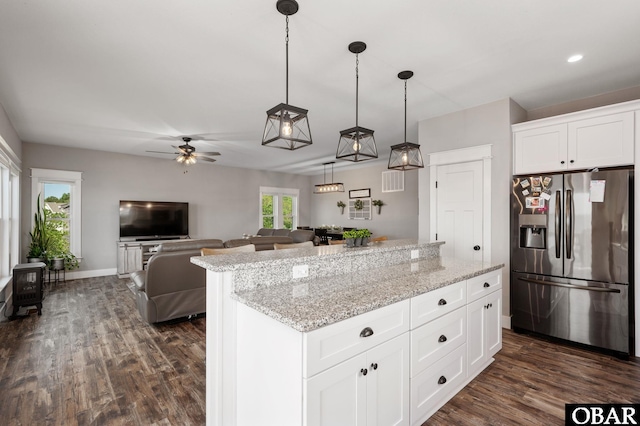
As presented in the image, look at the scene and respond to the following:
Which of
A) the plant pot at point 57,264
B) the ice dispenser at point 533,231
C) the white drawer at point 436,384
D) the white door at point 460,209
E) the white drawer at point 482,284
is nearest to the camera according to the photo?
the white drawer at point 436,384

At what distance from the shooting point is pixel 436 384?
6.61 ft

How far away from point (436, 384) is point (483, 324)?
0.79 m

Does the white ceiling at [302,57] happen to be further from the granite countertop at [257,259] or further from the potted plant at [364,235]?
the granite countertop at [257,259]

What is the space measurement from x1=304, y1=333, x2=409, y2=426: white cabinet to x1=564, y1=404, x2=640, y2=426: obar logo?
1.27 metres

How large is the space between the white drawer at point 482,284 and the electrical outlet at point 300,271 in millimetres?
1243

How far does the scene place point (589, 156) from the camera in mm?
3102

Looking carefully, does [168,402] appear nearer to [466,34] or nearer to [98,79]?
[98,79]

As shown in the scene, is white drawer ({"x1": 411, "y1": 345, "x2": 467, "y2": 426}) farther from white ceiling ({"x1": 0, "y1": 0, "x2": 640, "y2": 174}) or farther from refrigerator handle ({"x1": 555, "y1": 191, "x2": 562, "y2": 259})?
white ceiling ({"x1": 0, "y1": 0, "x2": 640, "y2": 174})

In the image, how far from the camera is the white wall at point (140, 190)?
6.07 m

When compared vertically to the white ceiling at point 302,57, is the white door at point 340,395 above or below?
below

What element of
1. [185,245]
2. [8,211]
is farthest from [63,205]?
[185,245]

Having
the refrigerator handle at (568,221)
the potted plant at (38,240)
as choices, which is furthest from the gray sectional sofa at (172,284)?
the refrigerator handle at (568,221)

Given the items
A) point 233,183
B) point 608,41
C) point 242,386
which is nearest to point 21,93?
point 242,386

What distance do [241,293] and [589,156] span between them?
143 inches
